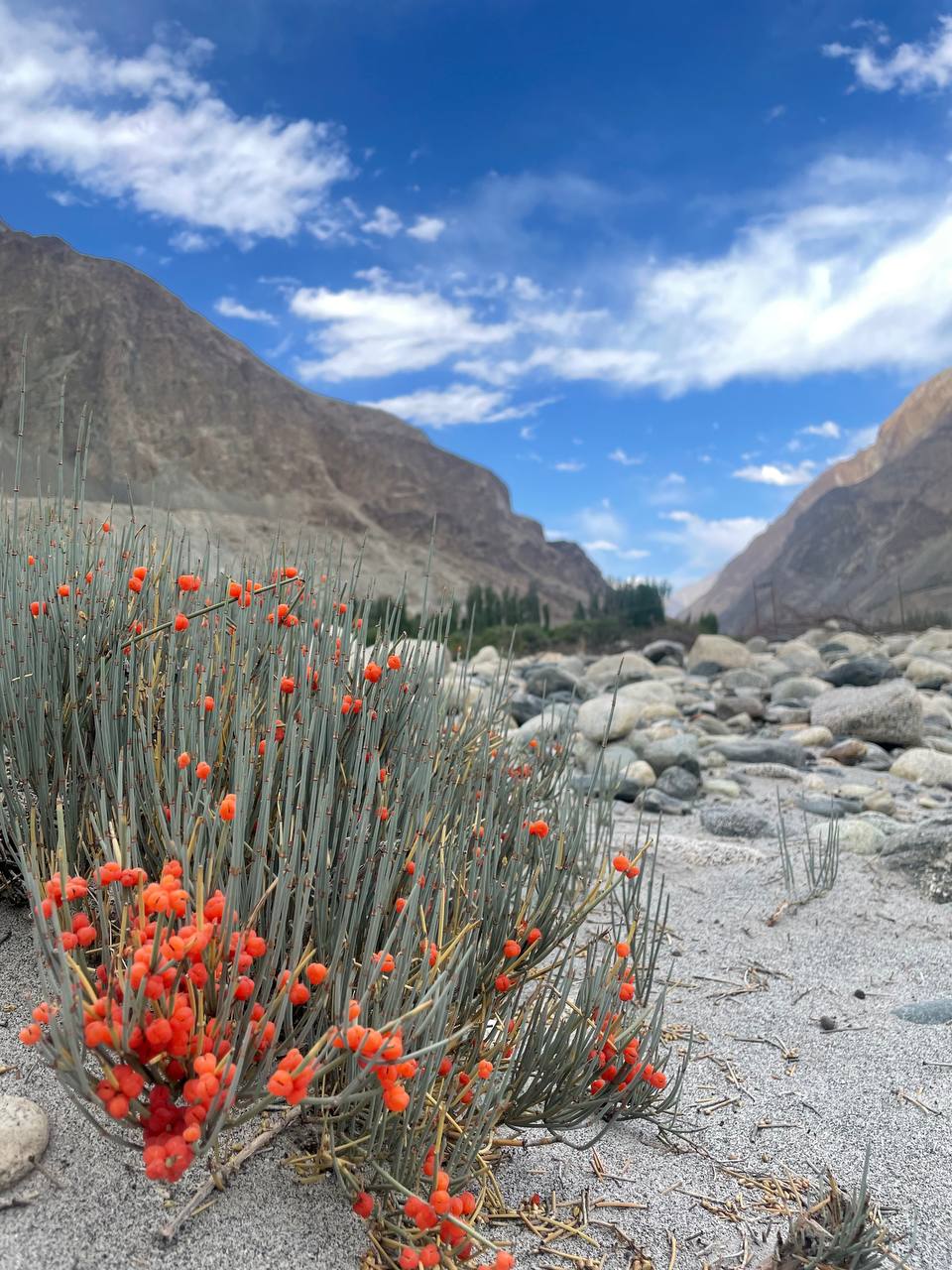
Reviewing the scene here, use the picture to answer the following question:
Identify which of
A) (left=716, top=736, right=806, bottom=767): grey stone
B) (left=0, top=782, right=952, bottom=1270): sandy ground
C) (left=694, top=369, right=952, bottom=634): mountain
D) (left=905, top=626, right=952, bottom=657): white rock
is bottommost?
(left=0, top=782, right=952, bottom=1270): sandy ground

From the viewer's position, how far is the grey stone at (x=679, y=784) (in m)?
Result: 5.88

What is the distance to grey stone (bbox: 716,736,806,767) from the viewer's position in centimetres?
714

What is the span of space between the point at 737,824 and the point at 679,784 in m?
0.96

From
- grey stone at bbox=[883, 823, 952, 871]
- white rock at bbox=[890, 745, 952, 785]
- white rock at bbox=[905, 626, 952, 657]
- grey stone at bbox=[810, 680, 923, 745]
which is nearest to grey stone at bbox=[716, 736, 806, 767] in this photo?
white rock at bbox=[890, 745, 952, 785]

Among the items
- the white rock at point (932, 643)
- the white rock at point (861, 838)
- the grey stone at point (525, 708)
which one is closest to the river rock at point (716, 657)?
the white rock at point (932, 643)

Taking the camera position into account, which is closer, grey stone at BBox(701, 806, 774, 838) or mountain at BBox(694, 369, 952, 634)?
grey stone at BBox(701, 806, 774, 838)

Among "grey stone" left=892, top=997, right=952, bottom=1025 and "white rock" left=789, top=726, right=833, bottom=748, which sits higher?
"white rock" left=789, top=726, right=833, bottom=748

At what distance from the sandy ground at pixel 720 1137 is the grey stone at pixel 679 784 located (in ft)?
5.83

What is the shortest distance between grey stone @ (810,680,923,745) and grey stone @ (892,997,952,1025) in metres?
5.34

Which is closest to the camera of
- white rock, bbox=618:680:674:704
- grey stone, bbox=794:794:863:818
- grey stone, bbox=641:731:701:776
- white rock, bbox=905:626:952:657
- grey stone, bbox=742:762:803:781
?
grey stone, bbox=794:794:863:818

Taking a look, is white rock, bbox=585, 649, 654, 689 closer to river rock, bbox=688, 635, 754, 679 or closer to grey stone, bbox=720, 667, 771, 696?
grey stone, bbox=720, 667, 771, 696

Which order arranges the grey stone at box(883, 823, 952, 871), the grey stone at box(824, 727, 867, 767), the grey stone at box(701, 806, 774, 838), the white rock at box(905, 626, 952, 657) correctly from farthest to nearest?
the white rock at box(905, 626, 952, 657) → the grey stone at box(824, 727, 867, 767) → the grey stone at box(701, 806, 774, 838) → the grey stone at box(883, 823, 952, 871)

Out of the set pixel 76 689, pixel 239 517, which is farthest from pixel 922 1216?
pixel 239 517

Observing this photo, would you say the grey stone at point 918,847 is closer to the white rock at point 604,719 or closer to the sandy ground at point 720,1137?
the sandy ground at point 720,1137
